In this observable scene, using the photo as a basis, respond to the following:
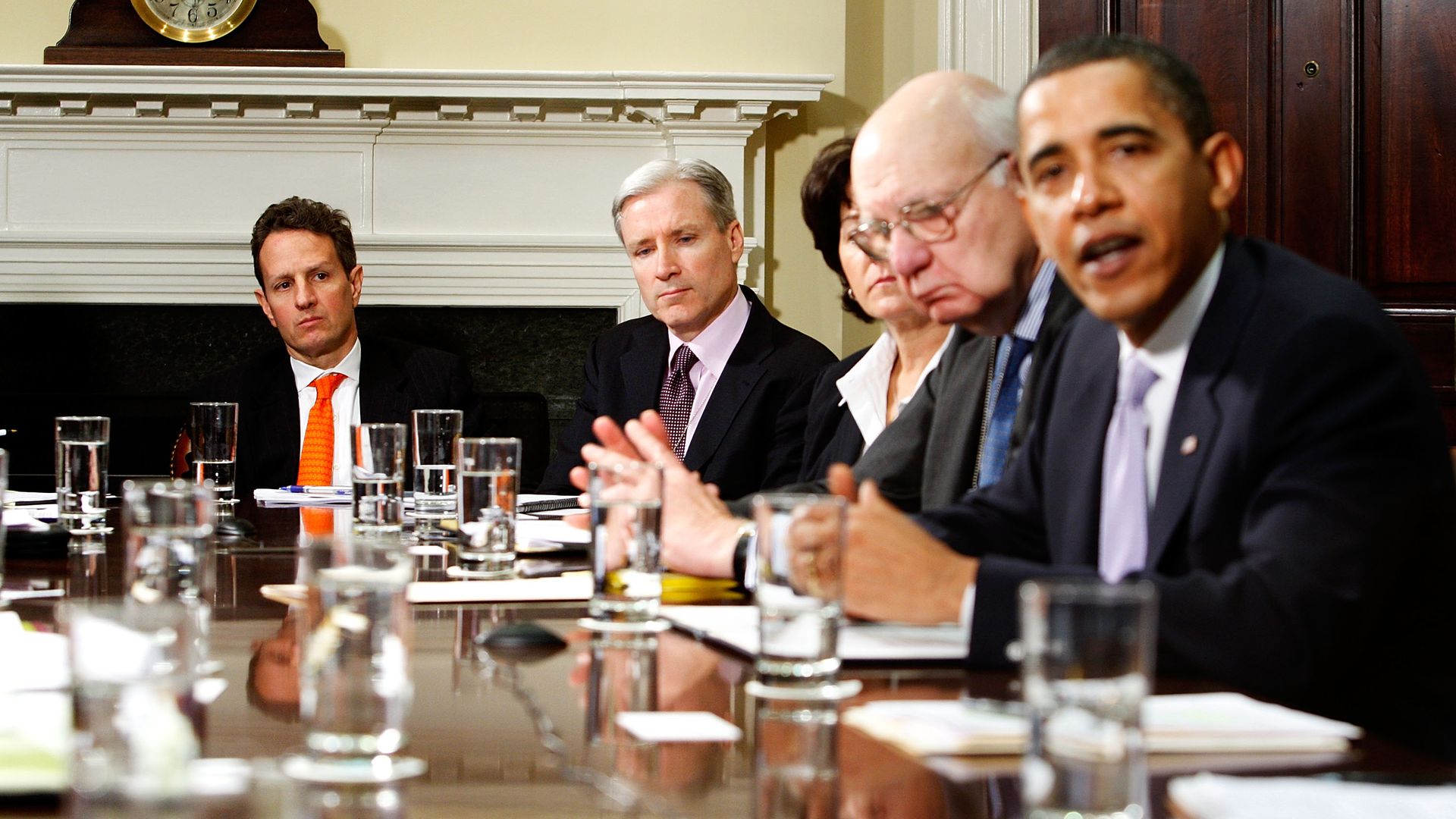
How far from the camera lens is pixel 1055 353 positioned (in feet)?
5.26

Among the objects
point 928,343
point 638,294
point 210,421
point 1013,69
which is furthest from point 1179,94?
point 638,294

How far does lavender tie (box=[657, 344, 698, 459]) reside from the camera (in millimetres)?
3174

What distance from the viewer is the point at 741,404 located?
2992mm

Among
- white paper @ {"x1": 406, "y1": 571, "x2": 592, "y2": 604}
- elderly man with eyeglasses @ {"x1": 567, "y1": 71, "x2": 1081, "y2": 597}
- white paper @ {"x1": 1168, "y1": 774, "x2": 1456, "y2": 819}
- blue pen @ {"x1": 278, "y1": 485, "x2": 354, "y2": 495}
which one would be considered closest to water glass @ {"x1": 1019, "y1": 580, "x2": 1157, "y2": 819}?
white paper @ {"x1": 1168, "y1": 774, "x2": 1456, "y2": 819}

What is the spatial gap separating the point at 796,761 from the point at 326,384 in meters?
2.65

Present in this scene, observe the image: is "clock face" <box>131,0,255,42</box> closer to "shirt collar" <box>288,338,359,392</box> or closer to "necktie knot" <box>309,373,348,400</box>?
"shirt collar" <box>288,338,359,392</box>

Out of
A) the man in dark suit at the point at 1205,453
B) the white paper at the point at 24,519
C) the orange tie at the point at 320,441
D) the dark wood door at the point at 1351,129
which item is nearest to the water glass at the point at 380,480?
the white paper at the point at 24,519

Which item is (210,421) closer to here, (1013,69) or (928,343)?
(928,343)

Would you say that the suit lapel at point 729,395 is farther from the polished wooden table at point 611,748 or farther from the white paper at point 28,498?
the polished wooden table at point 611,748

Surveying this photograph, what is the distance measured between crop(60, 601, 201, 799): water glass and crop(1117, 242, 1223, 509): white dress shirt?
0.87 m

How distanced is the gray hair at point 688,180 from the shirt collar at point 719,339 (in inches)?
8.5

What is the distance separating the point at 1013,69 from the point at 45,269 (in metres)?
2.86

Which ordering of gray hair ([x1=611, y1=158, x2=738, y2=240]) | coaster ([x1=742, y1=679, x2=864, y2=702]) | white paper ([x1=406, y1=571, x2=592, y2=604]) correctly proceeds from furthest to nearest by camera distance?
gray hair ([x1=611, y1=158, x2=738, y2=240]) < white paper ([x1=406, y1=571, x2=592, y2=604]) < coaster ([x1=742, y1=679, x2=864, y2=702])

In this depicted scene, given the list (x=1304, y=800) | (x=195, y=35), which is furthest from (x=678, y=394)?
(x=1304, y=800)
